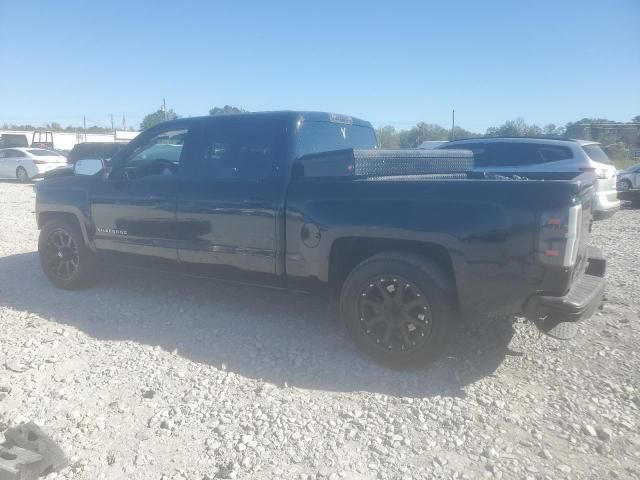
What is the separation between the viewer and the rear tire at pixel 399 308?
3502 millimetres

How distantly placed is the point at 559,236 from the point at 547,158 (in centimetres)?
620

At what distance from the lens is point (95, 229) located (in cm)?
529

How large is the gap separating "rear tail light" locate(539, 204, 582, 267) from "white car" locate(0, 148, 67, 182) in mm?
21885

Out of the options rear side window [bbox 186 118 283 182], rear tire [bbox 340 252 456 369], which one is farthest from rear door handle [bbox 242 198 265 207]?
rear tire [bbox 340 252 456 369]

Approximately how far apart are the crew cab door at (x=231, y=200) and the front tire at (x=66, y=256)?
139 cm

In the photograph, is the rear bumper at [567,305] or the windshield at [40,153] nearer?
the rear bumper at [567,305]

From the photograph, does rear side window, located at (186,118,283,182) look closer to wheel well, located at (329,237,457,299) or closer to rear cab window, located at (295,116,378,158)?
rear cab window, located at (295,116,378,158)

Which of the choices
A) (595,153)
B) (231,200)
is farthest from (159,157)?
(595,153)

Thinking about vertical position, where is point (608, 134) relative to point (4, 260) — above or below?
above

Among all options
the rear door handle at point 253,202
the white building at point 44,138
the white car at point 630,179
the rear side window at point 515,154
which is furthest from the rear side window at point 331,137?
the white building at point 44,138

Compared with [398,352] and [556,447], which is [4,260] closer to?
[398,352]

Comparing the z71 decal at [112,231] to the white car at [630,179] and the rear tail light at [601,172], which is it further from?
the white car at [630,179]

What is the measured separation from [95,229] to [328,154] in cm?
277

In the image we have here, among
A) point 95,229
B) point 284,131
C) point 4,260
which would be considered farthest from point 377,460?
point 4,260
